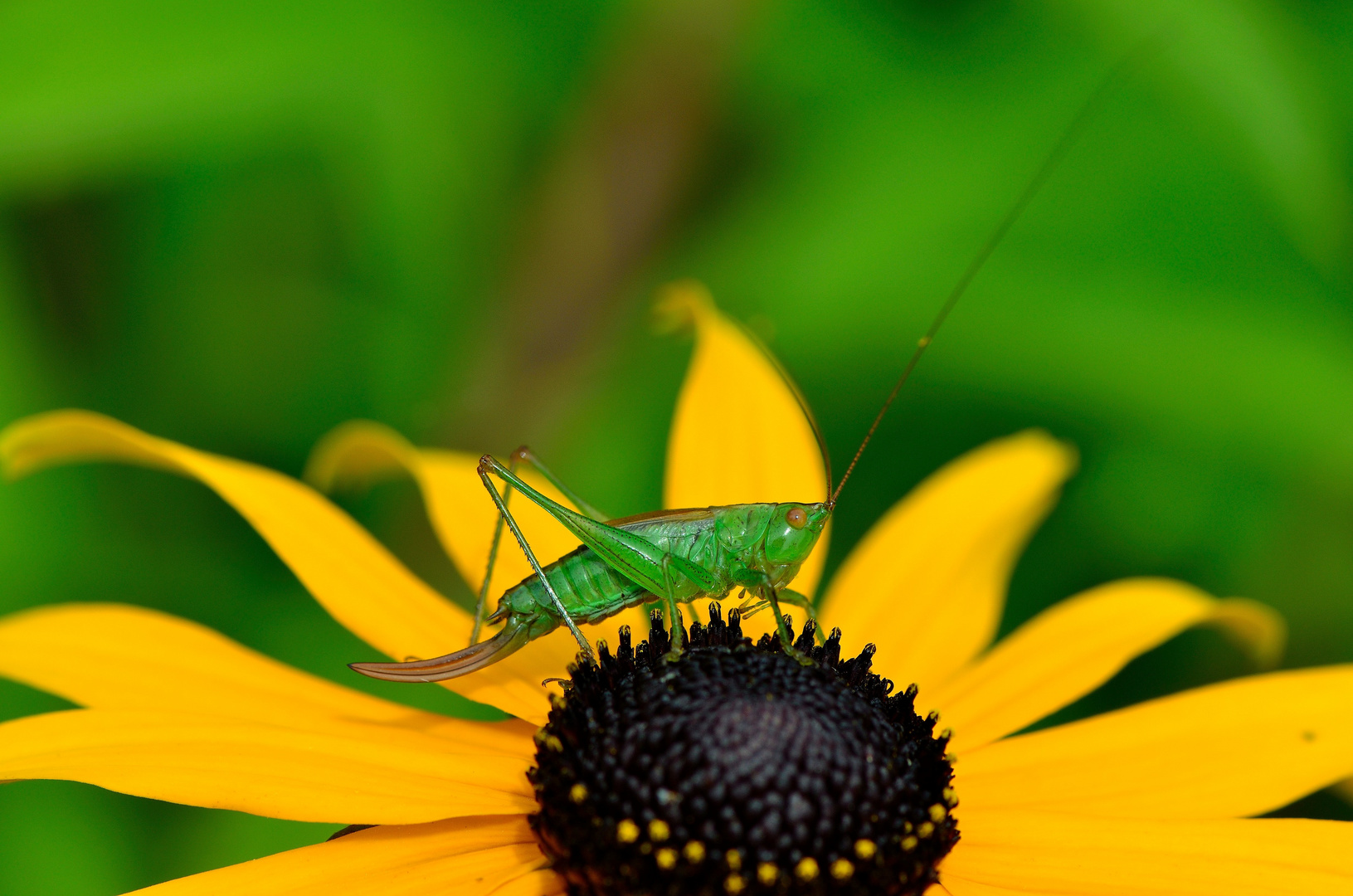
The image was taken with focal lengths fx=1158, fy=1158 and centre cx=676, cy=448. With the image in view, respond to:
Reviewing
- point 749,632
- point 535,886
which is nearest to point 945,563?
point 749,632

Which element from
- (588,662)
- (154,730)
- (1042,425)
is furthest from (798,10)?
(154,730)

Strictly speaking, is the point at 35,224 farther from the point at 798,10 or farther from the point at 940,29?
the point at 940,29

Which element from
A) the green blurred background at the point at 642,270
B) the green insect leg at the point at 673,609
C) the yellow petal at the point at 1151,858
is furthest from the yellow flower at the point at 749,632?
the green blurred background at the point at 642,270

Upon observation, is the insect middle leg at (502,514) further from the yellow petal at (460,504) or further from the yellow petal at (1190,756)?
the yellow petal at (1190,756)

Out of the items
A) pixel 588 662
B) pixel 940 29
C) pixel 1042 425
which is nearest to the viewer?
pixel 588 662

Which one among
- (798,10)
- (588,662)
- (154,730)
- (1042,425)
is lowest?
(588,662)

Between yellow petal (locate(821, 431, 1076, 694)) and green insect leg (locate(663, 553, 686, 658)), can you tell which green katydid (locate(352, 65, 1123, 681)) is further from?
yellow petal (locate(821, 431, 1076, 694))

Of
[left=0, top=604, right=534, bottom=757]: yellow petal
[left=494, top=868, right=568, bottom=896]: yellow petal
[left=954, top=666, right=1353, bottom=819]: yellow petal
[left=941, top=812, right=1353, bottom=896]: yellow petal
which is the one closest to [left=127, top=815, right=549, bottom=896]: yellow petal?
[left=494, top=868, right=568, bottom=896]: yellow petal
